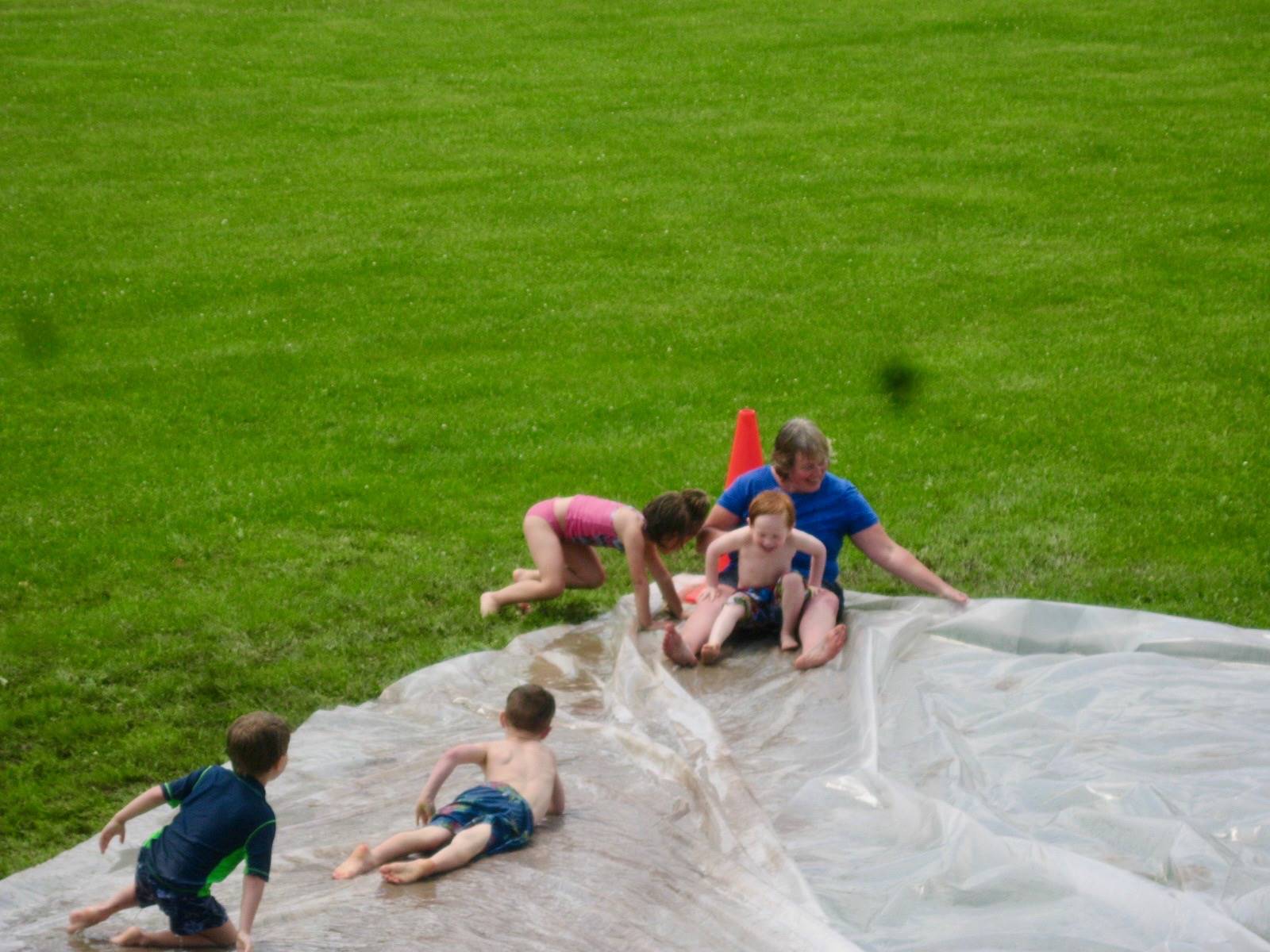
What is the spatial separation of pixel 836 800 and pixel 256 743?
7.85ft

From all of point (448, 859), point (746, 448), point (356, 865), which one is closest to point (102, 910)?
point (356, 865)

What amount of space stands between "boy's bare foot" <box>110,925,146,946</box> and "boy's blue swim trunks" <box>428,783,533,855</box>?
40.2 inches

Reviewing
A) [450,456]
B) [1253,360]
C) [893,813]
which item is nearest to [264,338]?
→ [450,456]

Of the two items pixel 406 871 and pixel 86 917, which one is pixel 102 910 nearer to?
pixel 86 917

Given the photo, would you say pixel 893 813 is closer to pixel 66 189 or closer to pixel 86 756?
pixel 86 756

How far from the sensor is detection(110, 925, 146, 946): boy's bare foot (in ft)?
14.0

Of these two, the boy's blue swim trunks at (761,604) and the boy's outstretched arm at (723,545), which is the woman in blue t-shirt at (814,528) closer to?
the boy's blue swim trunks at (761,604)

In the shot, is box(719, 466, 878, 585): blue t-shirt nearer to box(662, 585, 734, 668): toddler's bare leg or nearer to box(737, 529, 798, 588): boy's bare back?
box(737, 529, 798, 588): boy's bare back

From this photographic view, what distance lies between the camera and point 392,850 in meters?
4.77

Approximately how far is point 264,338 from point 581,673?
7.65 meters

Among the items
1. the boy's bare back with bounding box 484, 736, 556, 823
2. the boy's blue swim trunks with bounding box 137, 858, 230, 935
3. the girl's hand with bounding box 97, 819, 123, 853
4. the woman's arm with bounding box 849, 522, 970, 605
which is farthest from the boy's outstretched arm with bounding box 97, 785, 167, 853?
the woman's arm with bounding box 849, 522, 970, 605

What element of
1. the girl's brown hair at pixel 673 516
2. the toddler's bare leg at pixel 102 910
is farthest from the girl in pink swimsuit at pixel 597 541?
the toddler's bare leg at pixel 102 910

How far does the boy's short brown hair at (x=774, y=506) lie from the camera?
7168 millimetres

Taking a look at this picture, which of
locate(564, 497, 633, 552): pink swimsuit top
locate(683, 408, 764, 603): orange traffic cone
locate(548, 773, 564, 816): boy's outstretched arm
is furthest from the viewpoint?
locate(683, 408, 764, 603): orange traffic cone
